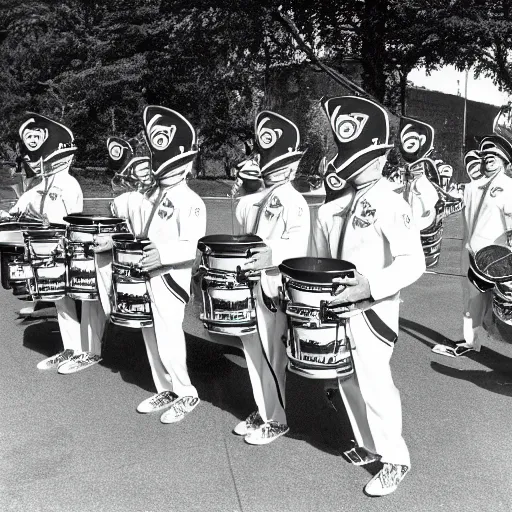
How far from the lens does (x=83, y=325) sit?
258 inches

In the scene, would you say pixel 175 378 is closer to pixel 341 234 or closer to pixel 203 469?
pixel 203 469

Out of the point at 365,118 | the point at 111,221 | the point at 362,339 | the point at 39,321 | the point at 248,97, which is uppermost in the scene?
the point at 248,97

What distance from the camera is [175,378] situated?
17.2 feet

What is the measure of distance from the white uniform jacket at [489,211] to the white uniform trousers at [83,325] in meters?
3.50

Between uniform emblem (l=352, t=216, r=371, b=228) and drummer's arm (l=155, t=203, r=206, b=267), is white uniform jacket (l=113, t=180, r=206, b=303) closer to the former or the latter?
drummer's arm (l=155, t=203, r=206, b=267)

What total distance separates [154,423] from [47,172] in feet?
10.6

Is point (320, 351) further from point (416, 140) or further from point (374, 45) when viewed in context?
point (374, 45)

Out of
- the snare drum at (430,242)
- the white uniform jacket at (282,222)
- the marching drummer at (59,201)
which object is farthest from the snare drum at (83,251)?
the snare drum at (430,242)

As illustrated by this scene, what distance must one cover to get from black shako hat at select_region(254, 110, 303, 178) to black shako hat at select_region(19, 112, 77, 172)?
283 centimetres

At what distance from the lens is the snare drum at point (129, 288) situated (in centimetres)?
495

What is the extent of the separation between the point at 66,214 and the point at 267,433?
363 centimetres

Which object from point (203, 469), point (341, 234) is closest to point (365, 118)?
point (341, 234)

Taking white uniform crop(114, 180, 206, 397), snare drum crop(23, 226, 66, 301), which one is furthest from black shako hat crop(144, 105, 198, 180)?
snare drum crop(23, 226, 66, 301)

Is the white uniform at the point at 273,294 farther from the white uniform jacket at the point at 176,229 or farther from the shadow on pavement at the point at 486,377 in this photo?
the shadow on pavement at the point at 486,377
